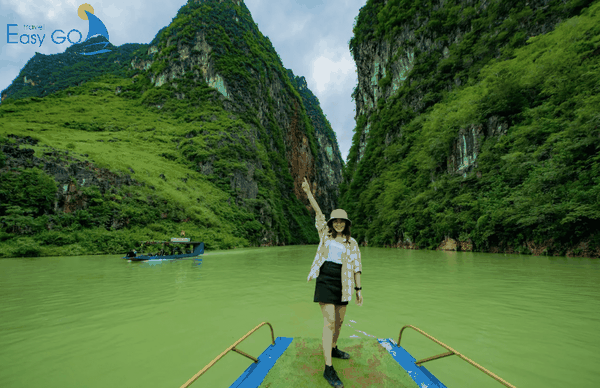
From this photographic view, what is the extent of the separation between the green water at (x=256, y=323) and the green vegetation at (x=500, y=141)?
7.28 meters

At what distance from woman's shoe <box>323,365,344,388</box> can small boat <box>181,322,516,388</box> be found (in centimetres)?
6

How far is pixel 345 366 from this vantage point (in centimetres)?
303

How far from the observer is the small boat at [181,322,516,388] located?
8.66ft

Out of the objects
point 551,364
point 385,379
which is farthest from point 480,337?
point 385,379

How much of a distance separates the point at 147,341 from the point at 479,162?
25.0 meters

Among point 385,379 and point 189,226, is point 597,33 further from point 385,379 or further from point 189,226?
point 189,226

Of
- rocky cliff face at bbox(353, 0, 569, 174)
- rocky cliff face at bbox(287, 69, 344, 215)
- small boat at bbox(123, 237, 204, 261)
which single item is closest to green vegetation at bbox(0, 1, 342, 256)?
small boat at bbox(123, 237, 204, 261)

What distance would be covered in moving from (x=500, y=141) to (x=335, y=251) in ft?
79.1

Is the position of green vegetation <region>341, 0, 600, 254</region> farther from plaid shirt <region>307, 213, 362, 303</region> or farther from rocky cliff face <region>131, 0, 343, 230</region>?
rocky cliff face <region>131, 0, 343, 230</region>

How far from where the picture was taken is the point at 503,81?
71.5 feet

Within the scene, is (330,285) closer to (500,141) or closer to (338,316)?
(338,316)

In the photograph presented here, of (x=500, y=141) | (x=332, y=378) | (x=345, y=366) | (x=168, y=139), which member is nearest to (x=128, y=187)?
(x=168, y=139)

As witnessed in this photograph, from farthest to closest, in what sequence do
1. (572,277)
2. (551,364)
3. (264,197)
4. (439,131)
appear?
(264,197) < (439,131) < (572,277) < (551,364)

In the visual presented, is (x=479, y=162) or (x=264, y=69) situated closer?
(x=479, y=162)
